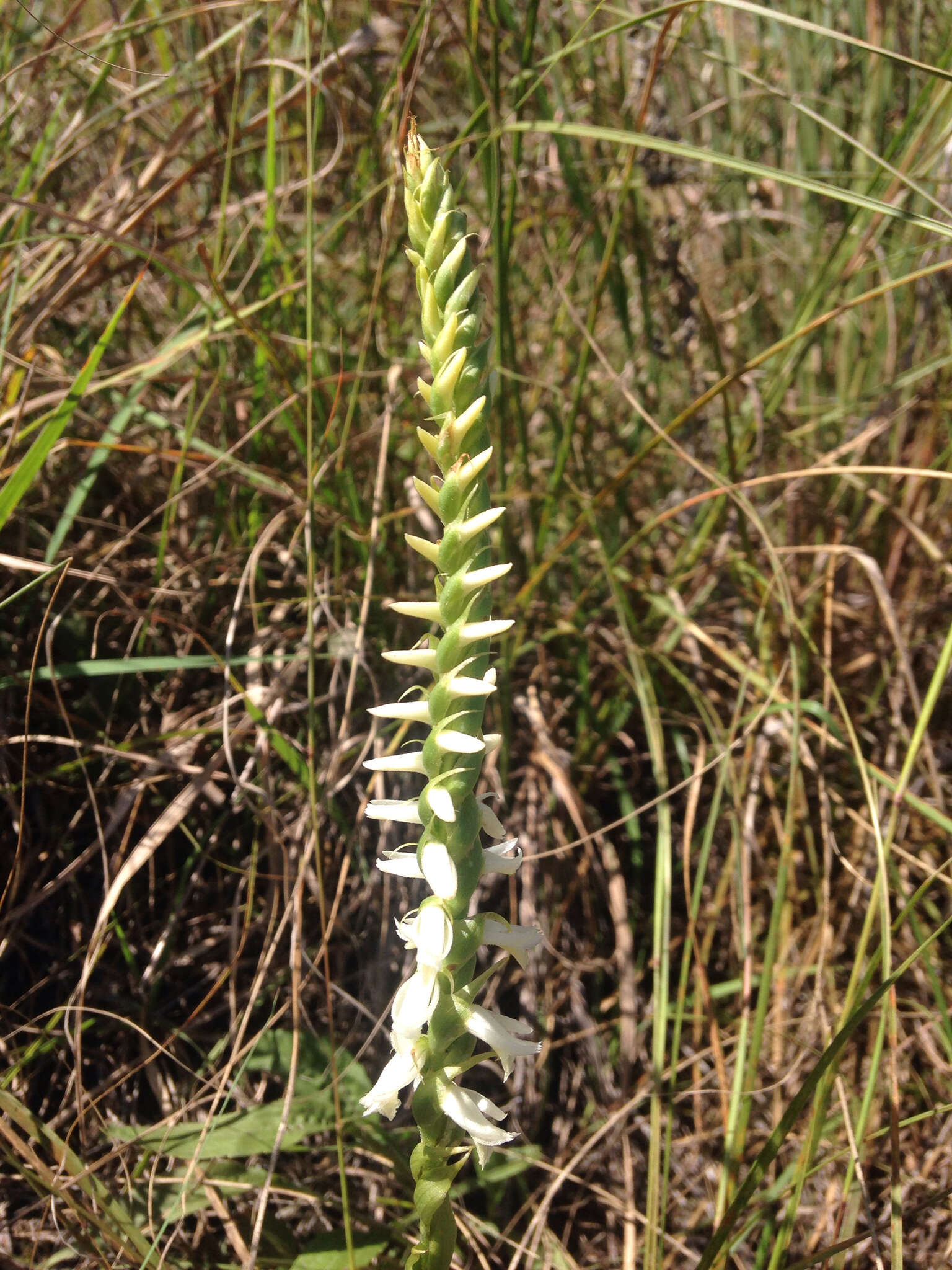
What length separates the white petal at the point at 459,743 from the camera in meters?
0.69

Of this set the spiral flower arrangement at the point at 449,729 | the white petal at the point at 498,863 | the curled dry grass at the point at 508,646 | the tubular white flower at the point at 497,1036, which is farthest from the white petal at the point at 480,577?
the curled dry grass at the point at 508,646

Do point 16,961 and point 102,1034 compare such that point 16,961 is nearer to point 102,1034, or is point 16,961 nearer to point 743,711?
point 102,1034

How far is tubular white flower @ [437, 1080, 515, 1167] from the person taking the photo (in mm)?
747

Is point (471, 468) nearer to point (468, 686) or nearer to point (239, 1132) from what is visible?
point (468, 686)

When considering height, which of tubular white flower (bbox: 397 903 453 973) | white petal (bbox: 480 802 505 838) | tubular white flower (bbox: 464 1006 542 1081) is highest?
white petal (bbox: 480 802 505 838)

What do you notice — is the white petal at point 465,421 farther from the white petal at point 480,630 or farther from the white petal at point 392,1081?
the white petal at point 392,1081

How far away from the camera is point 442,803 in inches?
27.5

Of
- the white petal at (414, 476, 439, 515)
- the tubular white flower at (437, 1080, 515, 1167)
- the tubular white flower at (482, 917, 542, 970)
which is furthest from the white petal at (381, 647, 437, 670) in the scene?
the tubular white flower at (437, 1080, 515, 1167)

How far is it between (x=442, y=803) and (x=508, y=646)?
2.96ft

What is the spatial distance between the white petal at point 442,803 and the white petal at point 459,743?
0.11 ft

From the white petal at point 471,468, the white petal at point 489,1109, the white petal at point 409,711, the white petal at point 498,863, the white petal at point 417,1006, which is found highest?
the white petal at point 471,468

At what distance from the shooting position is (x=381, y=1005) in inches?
57.9

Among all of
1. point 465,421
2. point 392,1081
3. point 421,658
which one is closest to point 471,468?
point 465,421

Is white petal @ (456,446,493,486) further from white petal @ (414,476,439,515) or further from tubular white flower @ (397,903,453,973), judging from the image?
tubular white flower @ (397,903,453,973)
